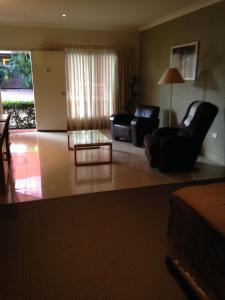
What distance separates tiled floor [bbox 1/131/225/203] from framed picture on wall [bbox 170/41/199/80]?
1693 millimetres

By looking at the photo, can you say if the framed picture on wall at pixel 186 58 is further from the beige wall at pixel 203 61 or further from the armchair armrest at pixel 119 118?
the armchair armrest at pixel 119 118

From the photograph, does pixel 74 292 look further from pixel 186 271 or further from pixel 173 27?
pixel 173 27

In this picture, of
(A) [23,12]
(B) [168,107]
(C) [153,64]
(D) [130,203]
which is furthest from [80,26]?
(D) [130,203]

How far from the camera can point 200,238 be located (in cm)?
160

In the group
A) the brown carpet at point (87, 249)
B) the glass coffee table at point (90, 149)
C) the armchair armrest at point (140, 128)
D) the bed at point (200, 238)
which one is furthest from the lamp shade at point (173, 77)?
the bed at point (200, 238)

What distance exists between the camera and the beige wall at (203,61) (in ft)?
13.6

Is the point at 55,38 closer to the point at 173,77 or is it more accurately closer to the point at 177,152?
the point at 173,77

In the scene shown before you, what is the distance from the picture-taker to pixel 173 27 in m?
5.34

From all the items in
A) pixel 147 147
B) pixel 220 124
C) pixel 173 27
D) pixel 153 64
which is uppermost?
pixel 173 27

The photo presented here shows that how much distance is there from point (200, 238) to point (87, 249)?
3.15 feet

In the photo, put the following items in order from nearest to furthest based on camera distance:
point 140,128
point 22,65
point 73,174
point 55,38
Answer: point 73,174
point 140,128
point 55,38
point 22,65

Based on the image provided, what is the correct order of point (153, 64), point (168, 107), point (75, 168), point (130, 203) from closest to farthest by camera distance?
point (130, 203), point (75, 168), point (168, 107), point (153, 64)

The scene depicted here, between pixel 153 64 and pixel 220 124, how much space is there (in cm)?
275

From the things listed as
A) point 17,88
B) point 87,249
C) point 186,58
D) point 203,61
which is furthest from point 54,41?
point 87,249
